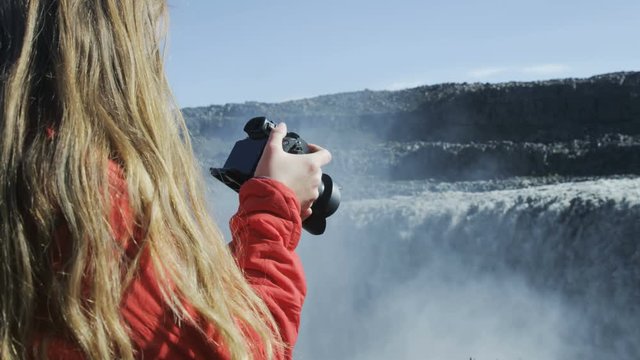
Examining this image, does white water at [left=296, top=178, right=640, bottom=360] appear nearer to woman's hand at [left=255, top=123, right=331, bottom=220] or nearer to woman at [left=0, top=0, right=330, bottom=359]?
woman's hand at [left=255, top=123, right=331, bottom=220]

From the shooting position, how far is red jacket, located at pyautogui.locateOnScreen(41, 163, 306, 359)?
88 centimetres

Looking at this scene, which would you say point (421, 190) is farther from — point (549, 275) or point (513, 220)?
point (549, 275)

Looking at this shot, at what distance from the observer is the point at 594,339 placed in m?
8.05

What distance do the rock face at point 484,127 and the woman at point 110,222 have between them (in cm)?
1347

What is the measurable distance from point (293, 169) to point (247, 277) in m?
0.22

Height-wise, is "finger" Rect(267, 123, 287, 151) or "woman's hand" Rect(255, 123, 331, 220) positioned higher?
"finger" Rect(267, 123, 287, 151)

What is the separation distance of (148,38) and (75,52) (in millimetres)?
133

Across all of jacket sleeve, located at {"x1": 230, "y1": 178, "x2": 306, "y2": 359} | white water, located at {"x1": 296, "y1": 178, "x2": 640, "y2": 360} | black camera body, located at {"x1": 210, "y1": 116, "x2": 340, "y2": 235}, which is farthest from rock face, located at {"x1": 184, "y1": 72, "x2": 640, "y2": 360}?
jacket sleeve, located at {"x1": 230, "y1": 178, "x2": 306, "y2": 359}

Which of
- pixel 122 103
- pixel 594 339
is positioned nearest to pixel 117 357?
pixel 122 103

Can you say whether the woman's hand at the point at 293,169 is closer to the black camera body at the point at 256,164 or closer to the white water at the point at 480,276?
the black camera body at the point at 256,164

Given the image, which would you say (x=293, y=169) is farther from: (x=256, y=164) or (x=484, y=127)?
(x=484, y=127)

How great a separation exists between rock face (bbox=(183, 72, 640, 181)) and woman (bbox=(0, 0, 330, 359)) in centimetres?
1347

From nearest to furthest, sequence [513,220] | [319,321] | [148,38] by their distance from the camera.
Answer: [148,38], [513,220], [319,321]

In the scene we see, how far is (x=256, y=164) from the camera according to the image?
4.28 feet
